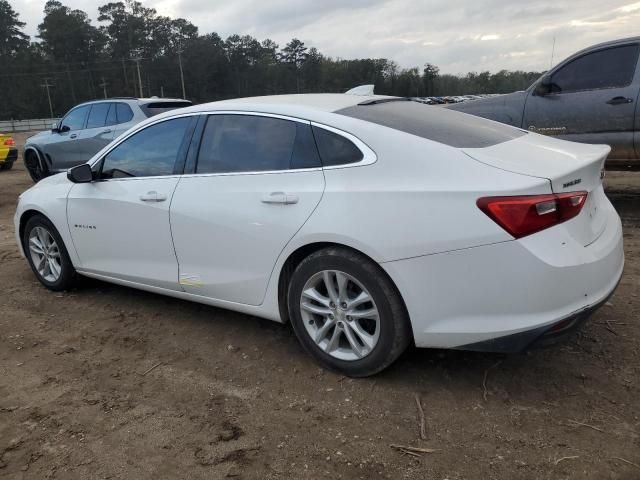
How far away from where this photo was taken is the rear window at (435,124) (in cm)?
307

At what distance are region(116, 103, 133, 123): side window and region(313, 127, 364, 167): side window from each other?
7.71 m

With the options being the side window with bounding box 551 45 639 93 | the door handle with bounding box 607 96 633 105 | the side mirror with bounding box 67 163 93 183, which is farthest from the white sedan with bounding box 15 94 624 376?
the side window with bounding box 551 45 639 93

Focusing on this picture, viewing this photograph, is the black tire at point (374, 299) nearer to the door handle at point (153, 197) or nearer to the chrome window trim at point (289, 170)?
the chrome window trim at point (289, 170)

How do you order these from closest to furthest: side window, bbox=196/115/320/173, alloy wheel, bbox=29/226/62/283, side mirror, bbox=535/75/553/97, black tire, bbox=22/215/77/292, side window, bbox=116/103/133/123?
1. side window, bbox=196/115/320/173
2. black tire, bbox=22/215/77/292
3. alloy wheel, bbox=29/226/62/283
4. side mirror, bbox=535/75/553/97
5. side window, bbox=116/103/133/123

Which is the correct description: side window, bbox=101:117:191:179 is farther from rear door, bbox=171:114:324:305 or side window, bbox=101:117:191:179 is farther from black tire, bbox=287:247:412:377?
black tire, bbox=287:247:412:377

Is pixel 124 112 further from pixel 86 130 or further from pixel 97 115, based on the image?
pixel 86 130

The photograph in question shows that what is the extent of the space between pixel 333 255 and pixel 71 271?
2.82m

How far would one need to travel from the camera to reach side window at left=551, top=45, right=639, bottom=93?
640 centimetres

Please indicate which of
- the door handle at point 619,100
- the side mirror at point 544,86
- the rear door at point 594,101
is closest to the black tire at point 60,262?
the rear door at point 594,101

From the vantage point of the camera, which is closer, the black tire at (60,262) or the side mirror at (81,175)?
the side mirror at (81,175)

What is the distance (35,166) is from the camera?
12094mm

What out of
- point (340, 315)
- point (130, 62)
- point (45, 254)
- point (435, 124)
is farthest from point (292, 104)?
point (130, 62)

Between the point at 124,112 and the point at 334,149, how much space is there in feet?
26.2

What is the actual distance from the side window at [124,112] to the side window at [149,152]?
240 inches
